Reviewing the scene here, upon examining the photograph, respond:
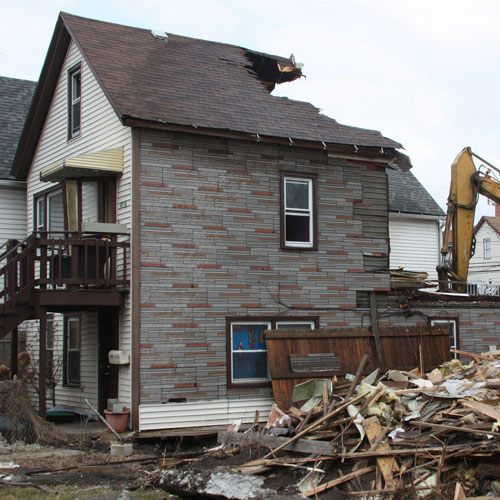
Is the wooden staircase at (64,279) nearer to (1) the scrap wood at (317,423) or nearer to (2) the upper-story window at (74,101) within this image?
(2) the upper-story window at (74,101)

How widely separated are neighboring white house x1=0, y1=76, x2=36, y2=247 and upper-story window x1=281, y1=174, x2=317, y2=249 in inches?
301

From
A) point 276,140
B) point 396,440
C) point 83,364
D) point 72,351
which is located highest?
point 276,140

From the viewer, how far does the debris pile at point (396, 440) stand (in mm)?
9562

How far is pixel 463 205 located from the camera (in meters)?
19.8

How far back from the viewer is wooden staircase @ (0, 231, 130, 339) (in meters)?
14.6

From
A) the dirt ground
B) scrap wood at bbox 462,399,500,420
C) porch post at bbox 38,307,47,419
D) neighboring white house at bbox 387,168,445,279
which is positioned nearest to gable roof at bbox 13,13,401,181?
porch post at bbox 38,307,47,419

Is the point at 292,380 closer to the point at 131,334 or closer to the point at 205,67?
the point at 131,334

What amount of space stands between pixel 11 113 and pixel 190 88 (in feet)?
24.4

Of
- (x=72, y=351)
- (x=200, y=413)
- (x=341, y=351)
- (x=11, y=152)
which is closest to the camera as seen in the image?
(x=200, y=413)

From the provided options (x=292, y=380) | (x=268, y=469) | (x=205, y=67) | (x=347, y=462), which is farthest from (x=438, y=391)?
(x=205, y=67)

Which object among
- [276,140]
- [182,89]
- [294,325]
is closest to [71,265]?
[182,89]

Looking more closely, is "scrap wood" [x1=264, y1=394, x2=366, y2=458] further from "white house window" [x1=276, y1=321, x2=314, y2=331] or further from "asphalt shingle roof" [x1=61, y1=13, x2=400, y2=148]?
→ "asphalt shingle roof" [x1=61, y1=13, x2=400, y2=148]

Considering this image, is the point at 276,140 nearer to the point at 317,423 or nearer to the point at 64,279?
→ the point at 64,279

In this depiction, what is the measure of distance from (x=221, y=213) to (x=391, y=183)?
45.6 ft
